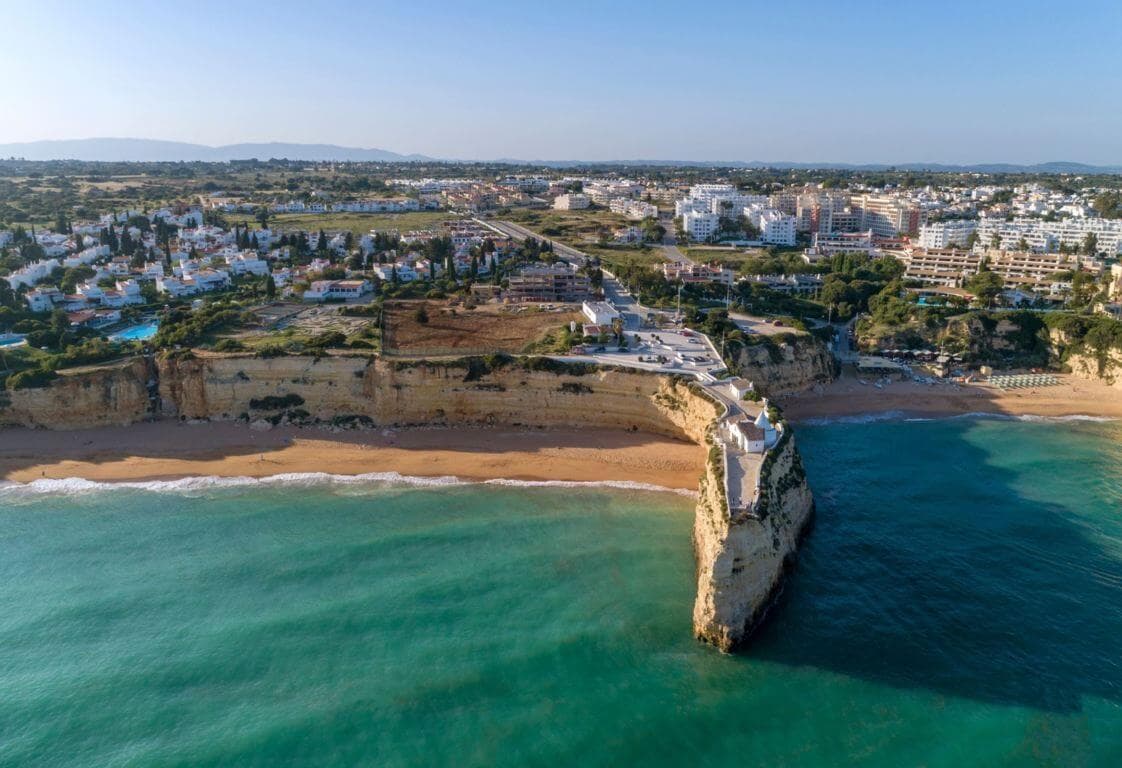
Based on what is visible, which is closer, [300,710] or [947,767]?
[947,767]

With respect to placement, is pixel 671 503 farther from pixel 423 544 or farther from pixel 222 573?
A: pixel 222 573

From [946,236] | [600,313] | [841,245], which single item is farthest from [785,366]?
[946,236]

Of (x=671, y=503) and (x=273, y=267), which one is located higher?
(x=273, y=267)

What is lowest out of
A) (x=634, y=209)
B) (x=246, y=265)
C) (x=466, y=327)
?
(x=466, y=327)

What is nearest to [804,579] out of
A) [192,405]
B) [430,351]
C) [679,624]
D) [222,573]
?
[679,624]

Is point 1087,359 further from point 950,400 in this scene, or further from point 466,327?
point 466,327
